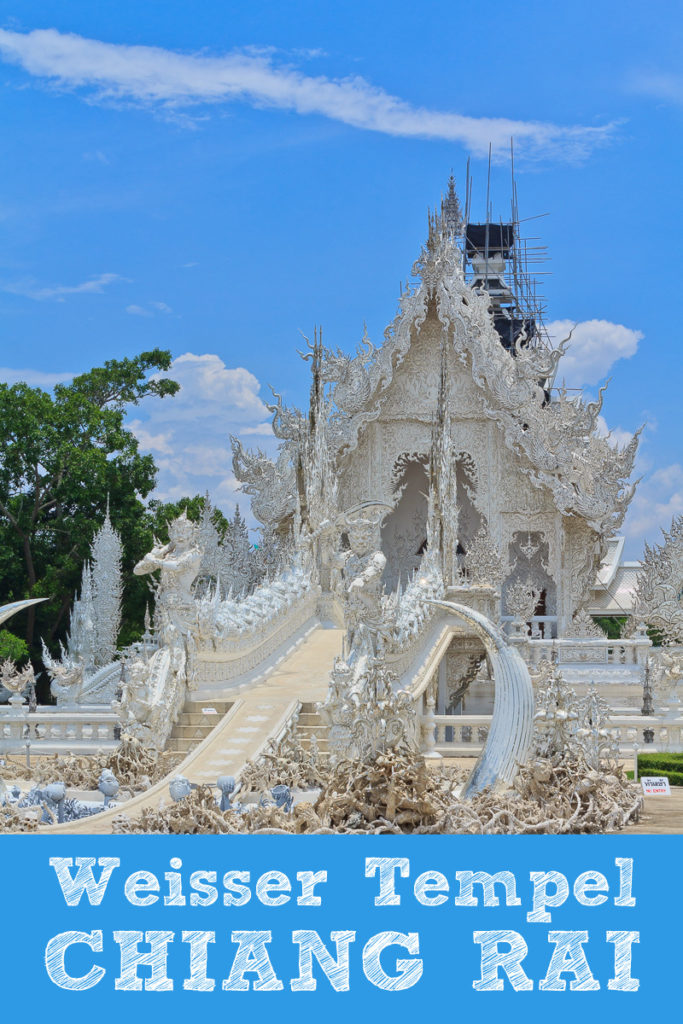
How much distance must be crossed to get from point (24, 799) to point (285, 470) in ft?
43.3

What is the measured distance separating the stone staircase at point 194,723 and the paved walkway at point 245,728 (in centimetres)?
16

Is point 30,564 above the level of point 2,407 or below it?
below

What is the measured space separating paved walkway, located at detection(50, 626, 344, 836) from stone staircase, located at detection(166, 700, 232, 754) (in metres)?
0.16

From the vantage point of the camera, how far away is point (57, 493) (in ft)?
73.0

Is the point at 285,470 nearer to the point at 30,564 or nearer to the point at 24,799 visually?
the point at 30,564

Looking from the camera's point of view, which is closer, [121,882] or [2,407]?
[121,882]

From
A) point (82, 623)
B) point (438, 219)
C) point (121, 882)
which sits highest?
point (438, 219)

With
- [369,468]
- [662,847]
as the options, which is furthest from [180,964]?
[369,468]

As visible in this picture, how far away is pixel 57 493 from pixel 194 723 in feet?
38.9

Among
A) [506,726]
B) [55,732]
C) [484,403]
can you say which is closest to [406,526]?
[484,403]

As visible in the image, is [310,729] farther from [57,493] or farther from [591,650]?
[57,493]

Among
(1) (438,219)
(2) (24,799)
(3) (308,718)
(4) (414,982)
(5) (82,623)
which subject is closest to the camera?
(4) (414,982)

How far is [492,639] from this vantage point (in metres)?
9.05

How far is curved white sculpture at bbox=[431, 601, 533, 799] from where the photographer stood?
8.27 metres
